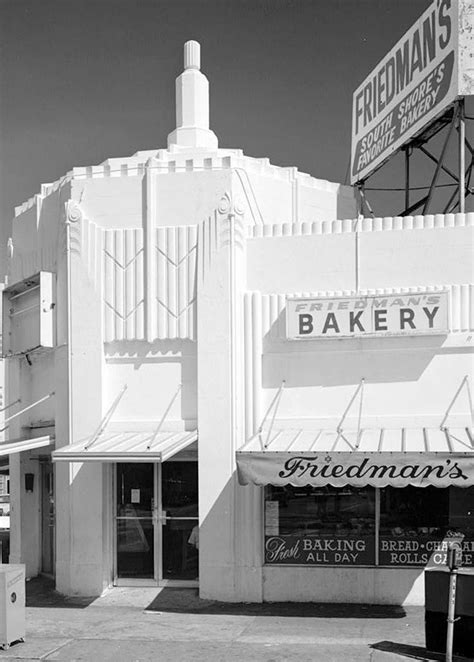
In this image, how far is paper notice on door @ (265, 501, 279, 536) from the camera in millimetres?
15305

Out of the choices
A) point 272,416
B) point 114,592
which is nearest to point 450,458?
point 272,416

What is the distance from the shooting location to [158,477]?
16094 millimetres

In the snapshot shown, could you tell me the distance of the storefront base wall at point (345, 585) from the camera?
48.1 ft

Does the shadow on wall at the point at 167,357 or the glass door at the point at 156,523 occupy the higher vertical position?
the shadow on wall at the point at 167,357

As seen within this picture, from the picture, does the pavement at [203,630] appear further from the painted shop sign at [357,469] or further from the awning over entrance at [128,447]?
the awning over entrance at [128,447]

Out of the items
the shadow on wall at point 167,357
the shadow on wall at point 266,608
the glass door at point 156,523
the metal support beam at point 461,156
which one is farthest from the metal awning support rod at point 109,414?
the metal support beam at point 461,156

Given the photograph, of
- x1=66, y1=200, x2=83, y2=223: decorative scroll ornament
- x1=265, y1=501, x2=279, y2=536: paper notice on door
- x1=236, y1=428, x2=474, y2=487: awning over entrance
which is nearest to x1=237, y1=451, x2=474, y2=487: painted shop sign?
x1=236, y1=428, x2=474, y2=487: awning over entrance

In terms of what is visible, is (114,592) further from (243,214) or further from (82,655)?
(243,214)

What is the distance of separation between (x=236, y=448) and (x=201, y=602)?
→ 8.33 ft

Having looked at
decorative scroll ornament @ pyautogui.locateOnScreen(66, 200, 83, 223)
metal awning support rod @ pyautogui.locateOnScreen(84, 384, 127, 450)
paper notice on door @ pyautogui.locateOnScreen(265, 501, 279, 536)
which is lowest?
paper notice on door @ pyautogui.locateOnScreen(265, 501, 279, 536)

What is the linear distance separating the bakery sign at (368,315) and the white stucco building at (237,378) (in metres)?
0.02

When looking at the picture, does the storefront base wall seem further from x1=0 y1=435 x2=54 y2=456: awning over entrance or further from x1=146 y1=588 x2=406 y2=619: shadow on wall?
x1=0 y1=435 x2=54 y2=456: awning over entrance

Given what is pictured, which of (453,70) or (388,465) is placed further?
(453,70)

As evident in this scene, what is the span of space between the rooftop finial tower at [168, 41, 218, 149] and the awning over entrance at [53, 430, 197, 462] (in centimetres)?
647
